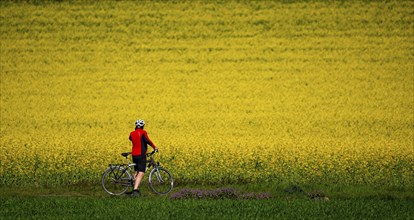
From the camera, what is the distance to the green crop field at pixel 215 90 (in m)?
21.4

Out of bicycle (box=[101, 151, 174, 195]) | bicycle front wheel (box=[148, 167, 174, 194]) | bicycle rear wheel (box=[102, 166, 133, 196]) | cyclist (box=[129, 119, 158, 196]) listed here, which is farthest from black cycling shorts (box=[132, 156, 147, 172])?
bicycle rear wheel (box=[102, 166, 133, 196])

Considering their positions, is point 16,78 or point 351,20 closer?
point 16,78

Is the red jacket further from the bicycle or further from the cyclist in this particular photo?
the bicycle

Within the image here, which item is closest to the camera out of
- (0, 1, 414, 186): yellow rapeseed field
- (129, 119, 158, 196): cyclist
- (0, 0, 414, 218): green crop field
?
(129, 119, 158, 196): cyclist

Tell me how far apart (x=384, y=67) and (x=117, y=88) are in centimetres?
976

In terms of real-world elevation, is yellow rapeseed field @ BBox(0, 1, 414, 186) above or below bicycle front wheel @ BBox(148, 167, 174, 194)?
above

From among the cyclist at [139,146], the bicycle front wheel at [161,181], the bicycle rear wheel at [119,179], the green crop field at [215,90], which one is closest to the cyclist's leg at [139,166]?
the cyclist at [139,146]

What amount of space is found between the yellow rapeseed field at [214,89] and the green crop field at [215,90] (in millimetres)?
62

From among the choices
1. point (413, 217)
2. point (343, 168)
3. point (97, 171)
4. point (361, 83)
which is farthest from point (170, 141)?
point (413, 217)

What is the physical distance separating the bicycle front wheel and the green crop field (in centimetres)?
98

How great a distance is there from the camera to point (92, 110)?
27531mm

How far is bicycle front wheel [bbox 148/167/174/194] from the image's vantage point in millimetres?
18328

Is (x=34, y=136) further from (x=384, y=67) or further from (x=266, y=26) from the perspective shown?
(x=384, y=67)

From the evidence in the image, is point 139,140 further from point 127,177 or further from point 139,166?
point 127,177
